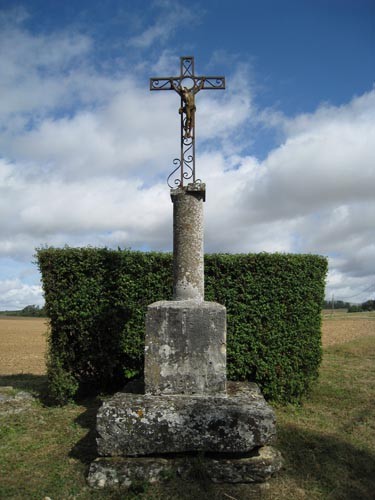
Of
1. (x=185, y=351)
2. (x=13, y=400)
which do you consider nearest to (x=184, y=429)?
(x=185, y=351)

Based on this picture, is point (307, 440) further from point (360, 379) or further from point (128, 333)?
point (360, 379)

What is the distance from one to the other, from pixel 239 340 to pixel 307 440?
7.67 feet

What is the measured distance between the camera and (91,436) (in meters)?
5.95

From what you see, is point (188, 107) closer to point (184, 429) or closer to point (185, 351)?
point (185, 351)

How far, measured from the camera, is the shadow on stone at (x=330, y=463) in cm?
448

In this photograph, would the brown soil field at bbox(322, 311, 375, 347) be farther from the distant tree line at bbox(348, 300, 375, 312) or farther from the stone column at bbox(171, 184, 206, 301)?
the distant tree line at bbox(348, 300, 375, 312)

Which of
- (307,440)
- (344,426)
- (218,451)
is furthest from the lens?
A: (344,426)

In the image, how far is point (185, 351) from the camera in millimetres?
5176

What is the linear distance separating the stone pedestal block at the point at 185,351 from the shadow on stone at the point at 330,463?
131 cm

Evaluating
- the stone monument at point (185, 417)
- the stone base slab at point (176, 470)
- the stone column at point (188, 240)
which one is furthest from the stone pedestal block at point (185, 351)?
the stone base slab at point (176, 470)

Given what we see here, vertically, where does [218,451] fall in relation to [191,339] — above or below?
below

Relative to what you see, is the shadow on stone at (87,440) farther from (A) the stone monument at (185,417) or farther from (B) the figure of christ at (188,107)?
(B) the figure of christ at (188,107)

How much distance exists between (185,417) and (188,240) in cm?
239

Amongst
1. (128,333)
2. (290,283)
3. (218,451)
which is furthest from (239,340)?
(218,451)
